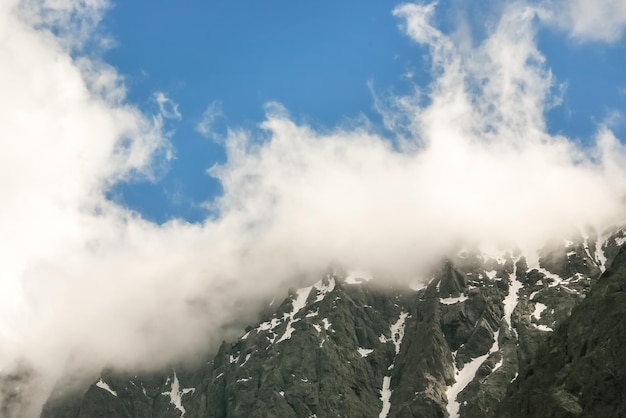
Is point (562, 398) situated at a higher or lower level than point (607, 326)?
lower

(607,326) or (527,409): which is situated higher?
(607,326)

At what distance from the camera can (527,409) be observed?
198 meters

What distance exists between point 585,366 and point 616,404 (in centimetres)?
1605

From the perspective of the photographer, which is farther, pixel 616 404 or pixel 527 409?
pixel 527 409

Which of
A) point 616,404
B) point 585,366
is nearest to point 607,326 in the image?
point 585,366

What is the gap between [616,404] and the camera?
579 ft

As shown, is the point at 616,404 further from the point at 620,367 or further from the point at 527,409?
the point at 527,409

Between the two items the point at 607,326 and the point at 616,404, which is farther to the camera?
the point at 607,326

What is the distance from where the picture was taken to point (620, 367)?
18325 cm

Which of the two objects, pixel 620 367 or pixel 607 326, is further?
pixel 607 326

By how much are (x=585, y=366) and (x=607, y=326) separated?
522 inches

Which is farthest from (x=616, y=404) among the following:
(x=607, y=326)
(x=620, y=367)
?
(x=607, y=326)

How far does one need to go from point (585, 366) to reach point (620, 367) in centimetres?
986

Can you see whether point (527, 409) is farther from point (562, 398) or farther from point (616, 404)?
point (616, 404)
